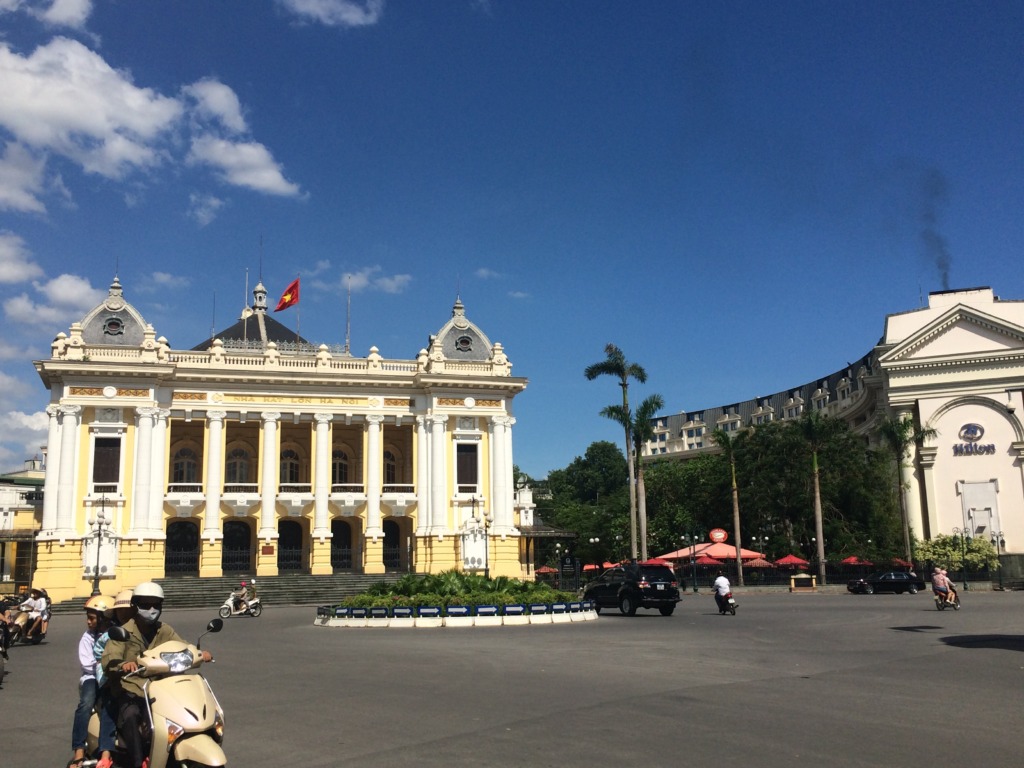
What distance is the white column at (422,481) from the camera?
5016 centimetres

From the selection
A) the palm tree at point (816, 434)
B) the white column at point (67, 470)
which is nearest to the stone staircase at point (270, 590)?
the white column at point (67, 470)

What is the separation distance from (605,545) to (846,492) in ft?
73.0

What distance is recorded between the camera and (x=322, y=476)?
49375 mm

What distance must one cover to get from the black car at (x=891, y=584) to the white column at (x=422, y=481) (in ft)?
71.3

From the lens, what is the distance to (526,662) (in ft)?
52.5

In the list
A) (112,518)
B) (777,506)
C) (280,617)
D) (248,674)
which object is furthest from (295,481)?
(248,674)

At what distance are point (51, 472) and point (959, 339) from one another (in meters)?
54.5

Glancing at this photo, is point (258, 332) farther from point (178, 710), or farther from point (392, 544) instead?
point (178, 710)

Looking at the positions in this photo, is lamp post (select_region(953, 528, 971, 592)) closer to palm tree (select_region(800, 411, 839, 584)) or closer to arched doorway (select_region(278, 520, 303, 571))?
palm tree (select_region(800, 411, 839, 584))

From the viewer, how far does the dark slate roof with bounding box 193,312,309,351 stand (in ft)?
196

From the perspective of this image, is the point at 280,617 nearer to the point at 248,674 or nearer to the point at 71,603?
the point at 71,603

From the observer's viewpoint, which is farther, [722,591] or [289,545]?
[289,545]

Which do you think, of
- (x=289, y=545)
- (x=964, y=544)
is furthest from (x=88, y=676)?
(x=964, y=544)

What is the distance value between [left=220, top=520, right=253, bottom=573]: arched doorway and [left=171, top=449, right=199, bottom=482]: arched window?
148 inches
